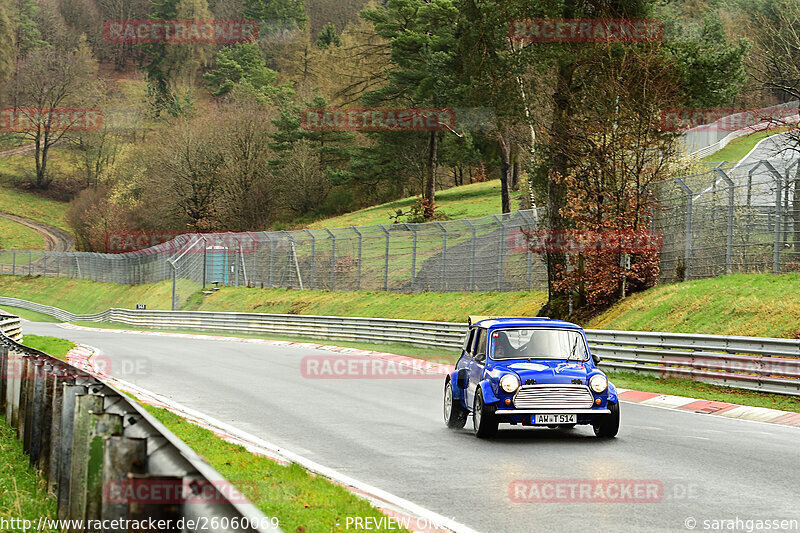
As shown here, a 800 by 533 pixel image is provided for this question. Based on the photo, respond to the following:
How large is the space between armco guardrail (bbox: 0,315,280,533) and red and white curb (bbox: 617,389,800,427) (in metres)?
10.7

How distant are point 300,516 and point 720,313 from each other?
1673 centimetres

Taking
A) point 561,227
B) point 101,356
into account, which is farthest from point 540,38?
point 101,356

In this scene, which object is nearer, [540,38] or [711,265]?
[711,265]

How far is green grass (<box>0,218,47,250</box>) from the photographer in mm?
100562

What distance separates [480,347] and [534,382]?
1496 millimetres

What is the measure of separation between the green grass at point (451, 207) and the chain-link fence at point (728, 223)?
36.1 m

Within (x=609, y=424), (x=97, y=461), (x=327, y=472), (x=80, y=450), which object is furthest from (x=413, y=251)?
(x=97, y=461)

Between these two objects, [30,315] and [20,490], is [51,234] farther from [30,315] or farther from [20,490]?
[20,490]

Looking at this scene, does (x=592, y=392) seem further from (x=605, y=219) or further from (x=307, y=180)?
(x=307, y=180)

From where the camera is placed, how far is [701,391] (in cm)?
1833

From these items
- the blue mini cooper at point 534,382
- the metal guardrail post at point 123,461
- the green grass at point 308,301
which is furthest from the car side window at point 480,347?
the green grass at point 308,301

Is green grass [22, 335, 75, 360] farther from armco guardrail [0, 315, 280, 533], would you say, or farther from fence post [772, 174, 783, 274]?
fence post [772, 174, 783, 274]

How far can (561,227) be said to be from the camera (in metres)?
28.8

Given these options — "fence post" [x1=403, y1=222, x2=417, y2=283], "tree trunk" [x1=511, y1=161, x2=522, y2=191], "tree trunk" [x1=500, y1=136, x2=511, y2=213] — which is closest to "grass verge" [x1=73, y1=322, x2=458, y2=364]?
"fence post" [x1=403, y1=222, x2=417, y2=283]
